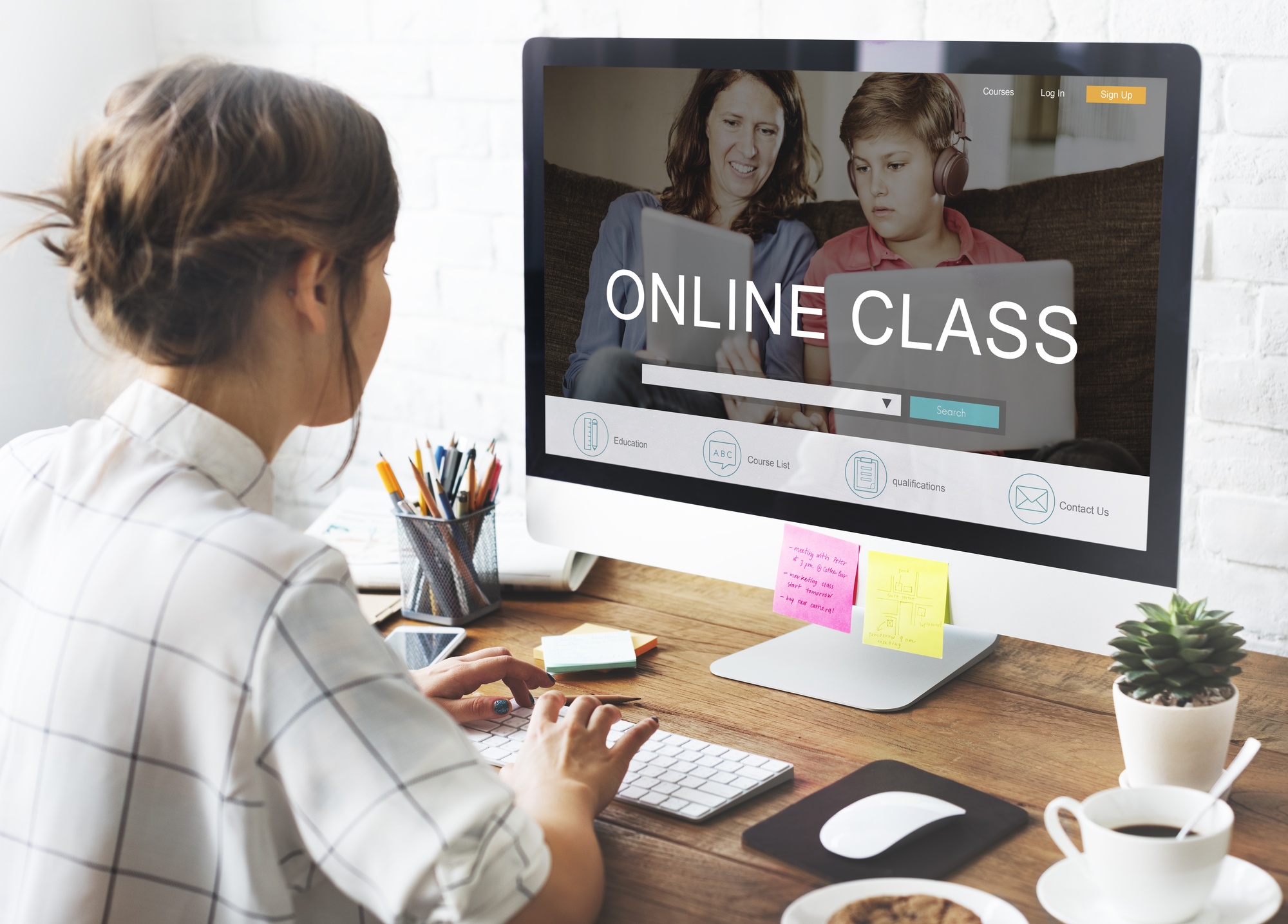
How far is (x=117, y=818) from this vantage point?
2.20 feet

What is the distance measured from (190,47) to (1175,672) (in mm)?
1662

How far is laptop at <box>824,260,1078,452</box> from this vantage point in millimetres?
908

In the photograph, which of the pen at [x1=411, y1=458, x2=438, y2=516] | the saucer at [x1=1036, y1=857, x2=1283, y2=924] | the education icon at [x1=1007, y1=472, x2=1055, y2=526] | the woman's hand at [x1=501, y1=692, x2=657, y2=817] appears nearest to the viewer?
the saucer at [x1=1036, y1=857, x2=1283, y2=924]

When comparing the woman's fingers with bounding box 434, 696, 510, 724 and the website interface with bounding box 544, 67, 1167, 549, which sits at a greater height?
the website interface with bounding box 544, 67, 1167, 549

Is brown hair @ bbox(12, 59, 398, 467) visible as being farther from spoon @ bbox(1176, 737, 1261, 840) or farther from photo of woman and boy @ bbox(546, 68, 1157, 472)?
spoon @ bbox(1176, 737, 1261, 840)

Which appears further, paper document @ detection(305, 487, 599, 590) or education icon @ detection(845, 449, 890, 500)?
paper document @ detection(305, 487, 599, 590)

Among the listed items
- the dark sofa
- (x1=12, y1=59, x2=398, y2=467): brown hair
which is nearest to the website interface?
the dark sofa

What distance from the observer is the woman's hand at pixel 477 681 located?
101 centimetres

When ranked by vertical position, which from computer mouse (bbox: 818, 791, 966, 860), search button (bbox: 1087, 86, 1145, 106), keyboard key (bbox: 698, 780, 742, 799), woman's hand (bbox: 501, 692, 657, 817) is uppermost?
search button (bbox: 1087, 86, 1145, 106)

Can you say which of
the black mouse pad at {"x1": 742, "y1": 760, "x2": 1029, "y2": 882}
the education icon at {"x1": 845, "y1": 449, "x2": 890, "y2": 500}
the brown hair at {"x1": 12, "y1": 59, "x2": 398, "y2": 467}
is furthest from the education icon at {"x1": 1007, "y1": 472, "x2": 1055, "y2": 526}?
the brown hair at {"x1": 12, "y1": 59, "x2": 398, "y2": 467}

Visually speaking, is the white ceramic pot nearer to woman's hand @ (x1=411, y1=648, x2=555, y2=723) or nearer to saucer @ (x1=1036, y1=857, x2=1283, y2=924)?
saucer @ (x1=1036, y1=857, x2=1283, y2=924)

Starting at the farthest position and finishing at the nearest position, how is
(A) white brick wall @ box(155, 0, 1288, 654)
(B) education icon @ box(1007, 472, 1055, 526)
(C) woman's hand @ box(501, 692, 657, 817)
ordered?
(A) white brick wall @ box(155, 0, 1288, 654) → (B) education icon @ box(1007, 472, 1055, 526) → (C) woman's hand @ box(501, 692, 657, 817)

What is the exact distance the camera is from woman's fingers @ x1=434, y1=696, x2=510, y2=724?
1.00 metres

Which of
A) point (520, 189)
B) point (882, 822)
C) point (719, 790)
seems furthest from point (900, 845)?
point (520, 189)
